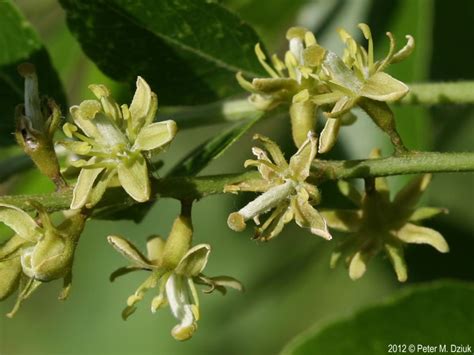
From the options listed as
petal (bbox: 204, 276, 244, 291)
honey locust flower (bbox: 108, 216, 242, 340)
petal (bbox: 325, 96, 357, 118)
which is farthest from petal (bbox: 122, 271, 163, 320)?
petal (bbox: 325, 96, 357, 118)

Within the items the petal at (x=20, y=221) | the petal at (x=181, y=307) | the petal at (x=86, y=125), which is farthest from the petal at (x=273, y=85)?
the petal at (x=20, y=221)

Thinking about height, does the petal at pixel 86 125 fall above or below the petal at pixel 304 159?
above

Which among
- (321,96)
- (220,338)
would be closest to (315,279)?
(220,338)

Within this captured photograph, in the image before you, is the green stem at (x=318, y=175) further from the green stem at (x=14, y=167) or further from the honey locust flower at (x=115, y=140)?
the green stem at (x=14, y=167)

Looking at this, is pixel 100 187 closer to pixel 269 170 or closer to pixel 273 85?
pixel 269 170

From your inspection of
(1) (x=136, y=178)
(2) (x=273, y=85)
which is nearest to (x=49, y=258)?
(1) (x=136, y=178)

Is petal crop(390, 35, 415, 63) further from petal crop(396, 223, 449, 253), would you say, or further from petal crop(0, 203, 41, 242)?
petal crop(0, 203, 41, 242)

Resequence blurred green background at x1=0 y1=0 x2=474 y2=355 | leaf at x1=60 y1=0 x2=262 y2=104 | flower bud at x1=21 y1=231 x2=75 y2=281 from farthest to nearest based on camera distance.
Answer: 1. blurred green background at x1=0 y1=0 x2=474 y2=355
2. leaf at x1=60 y1=0 x2=262 y2=104
3. flower bud at x1=21 y1=231 x2=75 y2=281
